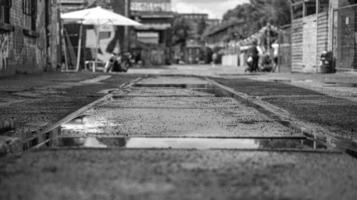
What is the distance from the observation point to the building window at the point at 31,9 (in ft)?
59.8

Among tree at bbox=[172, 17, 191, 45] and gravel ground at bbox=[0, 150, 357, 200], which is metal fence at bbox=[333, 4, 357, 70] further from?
tree at bbox=[172, 17, 191, 45]

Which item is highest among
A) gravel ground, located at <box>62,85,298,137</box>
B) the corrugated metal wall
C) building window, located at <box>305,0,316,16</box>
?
building window, located at <box>305,0,316,16</box>

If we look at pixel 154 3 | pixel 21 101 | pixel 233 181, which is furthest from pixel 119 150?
pixel 154 3

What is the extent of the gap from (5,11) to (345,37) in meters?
11.9

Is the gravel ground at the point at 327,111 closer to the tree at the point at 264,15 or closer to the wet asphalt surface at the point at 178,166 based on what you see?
the wet asphalt surface at the point at 178,166

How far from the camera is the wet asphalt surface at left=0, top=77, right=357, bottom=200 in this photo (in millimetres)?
2586

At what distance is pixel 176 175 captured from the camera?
292 centimetres

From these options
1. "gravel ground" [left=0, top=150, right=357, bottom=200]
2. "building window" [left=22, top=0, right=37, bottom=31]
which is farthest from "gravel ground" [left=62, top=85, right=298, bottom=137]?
"building window" [left=22, top=0, right=37, bottom=31]

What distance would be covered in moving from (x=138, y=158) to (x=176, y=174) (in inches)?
19.9

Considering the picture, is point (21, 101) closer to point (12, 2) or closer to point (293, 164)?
point (293, 164)

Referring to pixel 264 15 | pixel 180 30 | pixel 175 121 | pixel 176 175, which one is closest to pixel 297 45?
pixel 175 121

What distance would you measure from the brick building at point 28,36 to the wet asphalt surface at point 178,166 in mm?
11155

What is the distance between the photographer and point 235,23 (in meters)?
89.5

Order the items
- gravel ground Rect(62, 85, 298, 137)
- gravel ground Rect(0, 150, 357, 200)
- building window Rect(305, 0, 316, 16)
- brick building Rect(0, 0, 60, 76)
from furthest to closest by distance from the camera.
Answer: building window Rect(305, 0, 316, 16) → brick building Rect(0, 0, 60, 76) → gravel ground Rect(62, 85, 298, 137) → gravel ground Rect(0, 150, 357, 200)
